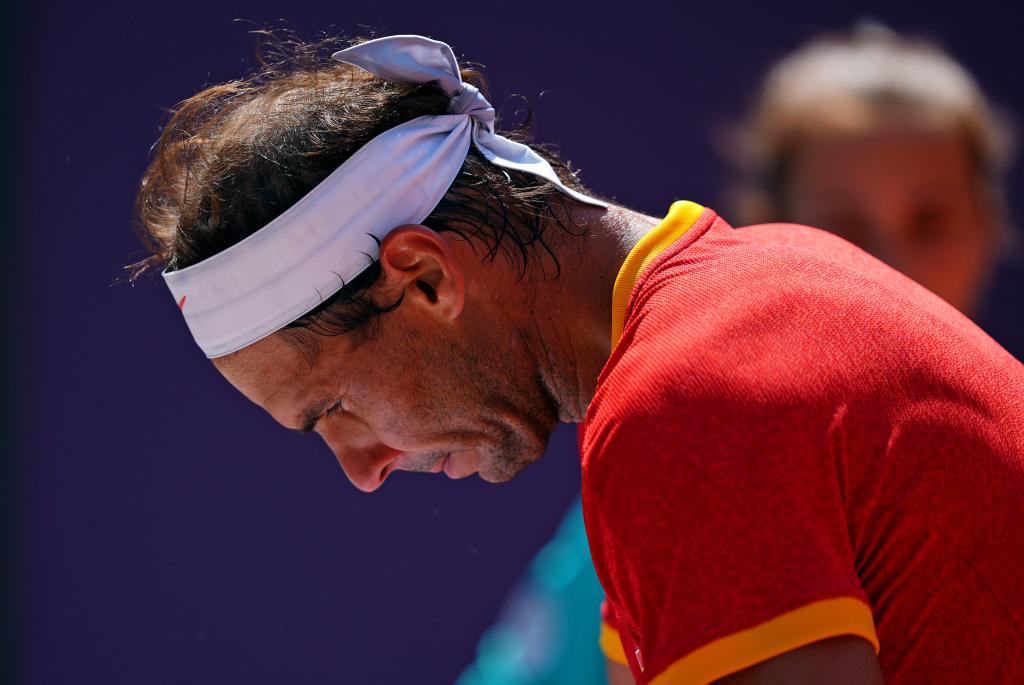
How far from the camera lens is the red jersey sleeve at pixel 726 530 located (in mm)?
1194

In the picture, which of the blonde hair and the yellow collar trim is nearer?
Result: the yellow collar trim

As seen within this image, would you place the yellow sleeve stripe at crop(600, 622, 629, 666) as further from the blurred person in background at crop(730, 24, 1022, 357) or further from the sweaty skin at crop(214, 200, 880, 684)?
the blurred person in background at crop(730, 24, 1022, 357)

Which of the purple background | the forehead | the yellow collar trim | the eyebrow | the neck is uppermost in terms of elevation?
the yellow collar trim

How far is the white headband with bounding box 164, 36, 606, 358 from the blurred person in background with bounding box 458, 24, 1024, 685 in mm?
1307

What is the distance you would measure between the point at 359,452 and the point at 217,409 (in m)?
1.55

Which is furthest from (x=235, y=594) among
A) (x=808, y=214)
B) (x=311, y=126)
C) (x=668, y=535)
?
(x=668, y=535)

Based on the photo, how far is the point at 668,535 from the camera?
4.05 ft

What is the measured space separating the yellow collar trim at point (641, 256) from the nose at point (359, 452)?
1.44ft

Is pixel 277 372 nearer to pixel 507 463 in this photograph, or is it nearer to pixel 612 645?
pixel 507 463

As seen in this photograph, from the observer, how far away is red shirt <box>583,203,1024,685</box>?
1.21 m

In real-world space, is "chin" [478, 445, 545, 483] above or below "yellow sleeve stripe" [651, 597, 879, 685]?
below

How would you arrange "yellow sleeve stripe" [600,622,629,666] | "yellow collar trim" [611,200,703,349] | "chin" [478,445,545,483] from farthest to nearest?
"yellow sleeve stripe" [600,622,629,666]
"chin" [478,445,545,483]
"yellow collar trim" [611,200,703,349]

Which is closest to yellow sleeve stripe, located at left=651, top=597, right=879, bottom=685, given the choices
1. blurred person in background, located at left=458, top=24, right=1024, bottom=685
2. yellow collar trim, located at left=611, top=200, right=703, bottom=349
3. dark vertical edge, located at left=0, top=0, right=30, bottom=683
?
yellow collar trim, located at left=611, top=200, right=703, bottom=349

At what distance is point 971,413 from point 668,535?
1.24 feet
